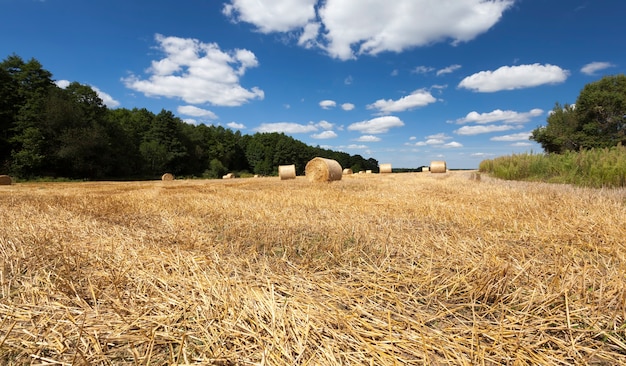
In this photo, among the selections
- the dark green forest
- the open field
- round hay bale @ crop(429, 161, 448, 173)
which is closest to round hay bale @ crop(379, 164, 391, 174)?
round hay bale @ crop(429, 161, 448, 173)

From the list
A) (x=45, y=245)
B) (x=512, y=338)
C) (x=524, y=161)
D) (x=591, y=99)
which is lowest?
(x=512, y=338)

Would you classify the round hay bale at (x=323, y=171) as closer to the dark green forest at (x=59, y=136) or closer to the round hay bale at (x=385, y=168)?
the round hay bale at (x=385, y=168)

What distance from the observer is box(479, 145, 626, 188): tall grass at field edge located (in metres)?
8.01

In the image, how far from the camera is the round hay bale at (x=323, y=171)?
49.7 feet

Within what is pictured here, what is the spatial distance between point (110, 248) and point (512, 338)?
324 centimetres

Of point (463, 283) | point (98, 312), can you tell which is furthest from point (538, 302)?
point (98, 312)

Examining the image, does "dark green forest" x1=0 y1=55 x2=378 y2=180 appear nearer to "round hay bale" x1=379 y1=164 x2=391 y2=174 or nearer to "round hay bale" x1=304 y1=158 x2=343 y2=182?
"round hay bale" x1=304 y1=158 x2=343 y2=182

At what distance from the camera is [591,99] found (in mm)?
37531

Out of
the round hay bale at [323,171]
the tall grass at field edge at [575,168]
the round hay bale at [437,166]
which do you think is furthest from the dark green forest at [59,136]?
the tall grass at field edge at [575,168]

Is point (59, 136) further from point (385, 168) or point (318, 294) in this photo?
point (318, 294)

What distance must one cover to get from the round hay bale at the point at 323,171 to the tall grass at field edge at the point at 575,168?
8.49 metres

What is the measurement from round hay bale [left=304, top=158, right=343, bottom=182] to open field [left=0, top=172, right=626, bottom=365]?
455 inches

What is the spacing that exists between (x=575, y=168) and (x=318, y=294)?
484 inches

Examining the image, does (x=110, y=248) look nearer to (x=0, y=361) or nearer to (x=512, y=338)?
(x=0, y=361)
